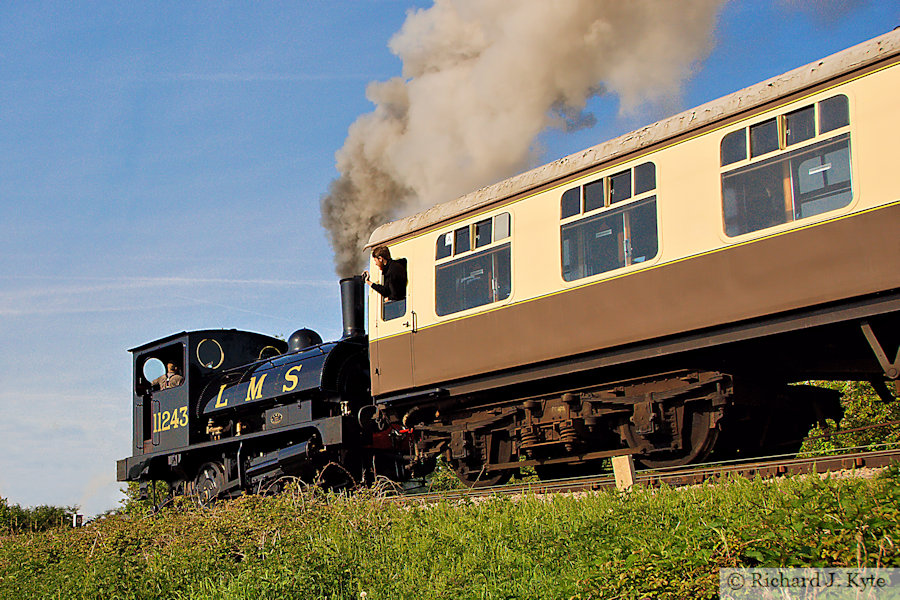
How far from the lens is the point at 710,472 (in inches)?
293

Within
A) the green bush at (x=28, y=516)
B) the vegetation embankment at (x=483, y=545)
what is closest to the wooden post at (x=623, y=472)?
the vegetation embankment at (x=483, y=545)

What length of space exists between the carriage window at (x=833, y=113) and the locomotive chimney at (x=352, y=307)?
25.8 feet

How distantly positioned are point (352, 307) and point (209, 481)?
12.5 ft

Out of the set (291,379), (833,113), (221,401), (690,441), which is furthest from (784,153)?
(221,401)

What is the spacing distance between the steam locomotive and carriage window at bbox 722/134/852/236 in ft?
0.05

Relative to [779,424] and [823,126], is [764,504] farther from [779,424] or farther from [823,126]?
[779,424]

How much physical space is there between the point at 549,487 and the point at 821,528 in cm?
419

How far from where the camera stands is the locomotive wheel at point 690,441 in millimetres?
8430

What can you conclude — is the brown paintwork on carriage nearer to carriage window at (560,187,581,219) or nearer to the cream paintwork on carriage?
the cream paintwork on carriage

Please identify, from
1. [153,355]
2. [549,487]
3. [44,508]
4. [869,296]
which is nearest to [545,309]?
[549,487]

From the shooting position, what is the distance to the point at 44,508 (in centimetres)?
1959

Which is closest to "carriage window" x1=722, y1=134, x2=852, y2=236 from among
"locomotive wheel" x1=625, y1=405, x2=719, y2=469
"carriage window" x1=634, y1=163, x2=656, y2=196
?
"carriage window" x1=634, y1=163, x2=656, y2=196

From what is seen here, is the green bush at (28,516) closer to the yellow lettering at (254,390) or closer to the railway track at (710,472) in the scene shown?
the yellow lettering at (254,390)

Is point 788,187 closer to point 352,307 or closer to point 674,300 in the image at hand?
point 674,300
